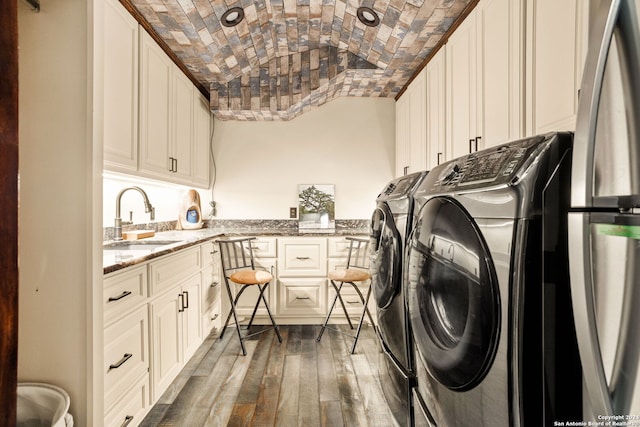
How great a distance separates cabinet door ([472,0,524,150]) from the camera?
1521 mm

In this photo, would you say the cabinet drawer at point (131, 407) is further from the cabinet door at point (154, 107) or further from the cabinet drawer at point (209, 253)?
the cabinet door at point (154, 107)

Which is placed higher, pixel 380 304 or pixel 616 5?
pixel 616 5

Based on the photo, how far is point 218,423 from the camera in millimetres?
1712

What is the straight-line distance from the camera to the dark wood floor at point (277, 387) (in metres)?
1.76

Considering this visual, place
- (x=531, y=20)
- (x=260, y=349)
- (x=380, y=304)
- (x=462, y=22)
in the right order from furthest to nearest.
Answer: (x=260, y=349), (x=462, y=22), (x=380, y=304), (x=531, y=20)

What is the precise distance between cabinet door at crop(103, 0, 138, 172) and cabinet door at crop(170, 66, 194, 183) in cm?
58

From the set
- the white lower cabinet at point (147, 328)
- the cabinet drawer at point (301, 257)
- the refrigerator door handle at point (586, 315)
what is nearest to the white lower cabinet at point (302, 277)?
the cabinet drawer at point (301, 257)

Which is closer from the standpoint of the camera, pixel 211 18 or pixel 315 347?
pixel 211 18

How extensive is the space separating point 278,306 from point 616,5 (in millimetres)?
3045

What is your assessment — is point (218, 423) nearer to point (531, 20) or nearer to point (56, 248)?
point (56, 248)

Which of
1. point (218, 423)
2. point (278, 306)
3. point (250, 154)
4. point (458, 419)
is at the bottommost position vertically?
point (218, 423)

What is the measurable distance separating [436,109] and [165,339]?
238 centimetres

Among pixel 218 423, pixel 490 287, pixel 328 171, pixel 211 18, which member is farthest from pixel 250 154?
pixel 490 287

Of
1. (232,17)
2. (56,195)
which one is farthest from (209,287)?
(232,17)
